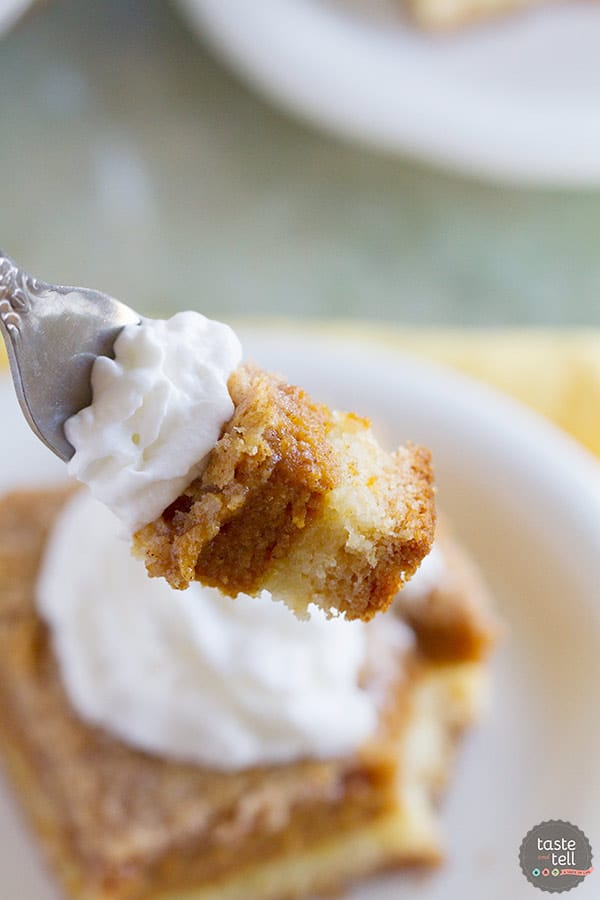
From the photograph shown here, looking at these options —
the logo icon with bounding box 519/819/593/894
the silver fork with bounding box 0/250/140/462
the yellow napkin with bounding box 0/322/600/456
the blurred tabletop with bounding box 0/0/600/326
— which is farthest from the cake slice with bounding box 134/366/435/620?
the blurred tabletop with bounding box 0/0/600/326

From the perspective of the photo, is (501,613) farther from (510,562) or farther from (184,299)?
(184,299)

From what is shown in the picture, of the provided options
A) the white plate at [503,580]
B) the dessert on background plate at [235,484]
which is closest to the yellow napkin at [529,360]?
the white plate at [503,580]

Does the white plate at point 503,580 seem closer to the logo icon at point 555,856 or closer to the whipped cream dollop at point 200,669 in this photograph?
the logo icon at point 555,856

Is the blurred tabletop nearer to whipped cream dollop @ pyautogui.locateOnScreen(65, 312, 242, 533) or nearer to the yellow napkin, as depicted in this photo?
the yellow napkin

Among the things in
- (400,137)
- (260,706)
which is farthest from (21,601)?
(400,137)

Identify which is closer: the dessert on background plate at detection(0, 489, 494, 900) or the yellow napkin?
the dessert on background plate at detection(0, 489, 494, 900)

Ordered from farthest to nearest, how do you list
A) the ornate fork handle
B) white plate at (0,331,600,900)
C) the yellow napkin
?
the yellow napkin < white plate at (0,331,600,900) < the ornate fork handle
